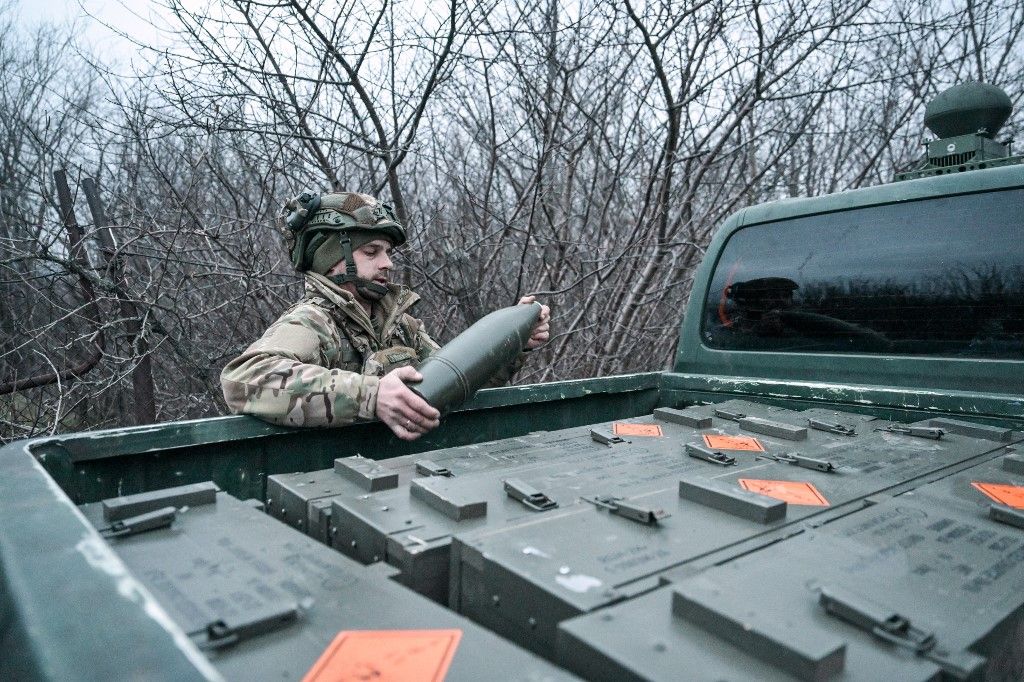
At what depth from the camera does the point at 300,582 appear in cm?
115

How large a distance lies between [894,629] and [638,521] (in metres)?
0.52

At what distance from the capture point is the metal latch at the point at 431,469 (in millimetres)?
1793

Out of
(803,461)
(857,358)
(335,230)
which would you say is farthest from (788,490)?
(335,230)

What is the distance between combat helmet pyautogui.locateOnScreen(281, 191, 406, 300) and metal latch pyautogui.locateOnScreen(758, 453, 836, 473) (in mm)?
1938

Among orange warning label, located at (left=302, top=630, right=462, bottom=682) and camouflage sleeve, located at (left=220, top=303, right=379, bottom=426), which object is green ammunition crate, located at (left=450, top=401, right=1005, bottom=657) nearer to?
orange warning label, located at (left=302, top=630, right=462, bottom=682)

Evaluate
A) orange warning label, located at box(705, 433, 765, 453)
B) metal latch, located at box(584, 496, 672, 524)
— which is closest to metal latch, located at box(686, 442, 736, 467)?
orange warning label, located at box(705, 433, 765, 453)

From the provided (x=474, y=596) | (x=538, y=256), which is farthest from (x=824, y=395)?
(x=538, y=256)

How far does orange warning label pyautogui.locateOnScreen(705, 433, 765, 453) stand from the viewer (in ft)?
7.05

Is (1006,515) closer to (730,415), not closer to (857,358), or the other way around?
(730,415)

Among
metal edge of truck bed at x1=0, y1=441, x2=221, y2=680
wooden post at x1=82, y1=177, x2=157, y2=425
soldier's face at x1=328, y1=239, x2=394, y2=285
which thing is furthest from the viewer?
wooden post at x1=82, y1=177, x2=157, y2=425

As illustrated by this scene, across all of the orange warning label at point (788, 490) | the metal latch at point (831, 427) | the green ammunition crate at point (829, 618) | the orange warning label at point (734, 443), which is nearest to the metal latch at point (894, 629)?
the green ammunition crate at point (829, 618)

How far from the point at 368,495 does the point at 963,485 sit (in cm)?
150

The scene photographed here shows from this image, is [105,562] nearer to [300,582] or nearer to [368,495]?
[300,582]

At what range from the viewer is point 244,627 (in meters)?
0.96
